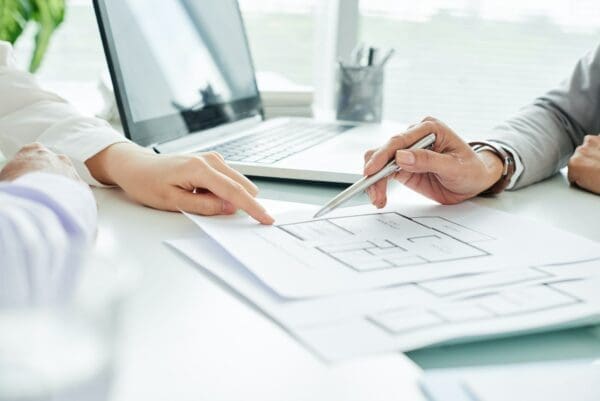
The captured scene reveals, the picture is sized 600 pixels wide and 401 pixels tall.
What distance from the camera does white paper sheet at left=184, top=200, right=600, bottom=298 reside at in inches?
20.9

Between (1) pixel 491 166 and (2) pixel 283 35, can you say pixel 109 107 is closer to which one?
(1) pixel 491 166

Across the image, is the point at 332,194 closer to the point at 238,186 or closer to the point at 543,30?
the point at 238,186

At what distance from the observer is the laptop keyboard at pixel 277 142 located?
3.18 ft

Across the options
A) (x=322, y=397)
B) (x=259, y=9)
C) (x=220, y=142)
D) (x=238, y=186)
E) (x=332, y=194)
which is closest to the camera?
(x=322, y=397)

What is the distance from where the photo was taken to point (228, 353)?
423 millimetres

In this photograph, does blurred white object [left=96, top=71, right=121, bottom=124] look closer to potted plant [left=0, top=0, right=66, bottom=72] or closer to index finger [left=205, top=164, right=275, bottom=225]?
potted plant [left=0, top=0, right=66, bottom=72]

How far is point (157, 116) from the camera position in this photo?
973mm

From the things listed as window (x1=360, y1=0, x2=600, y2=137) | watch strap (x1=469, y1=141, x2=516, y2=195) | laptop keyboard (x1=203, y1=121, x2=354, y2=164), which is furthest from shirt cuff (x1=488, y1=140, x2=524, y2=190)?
window (x1=360, y1=0, x2=600, y2=137)

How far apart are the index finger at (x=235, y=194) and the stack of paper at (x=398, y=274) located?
12mm

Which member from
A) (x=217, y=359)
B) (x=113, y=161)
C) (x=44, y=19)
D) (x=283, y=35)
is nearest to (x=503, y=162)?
(x=113, y=161)

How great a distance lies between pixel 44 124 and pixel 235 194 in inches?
13.0

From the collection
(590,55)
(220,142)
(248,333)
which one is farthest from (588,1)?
(248,333)

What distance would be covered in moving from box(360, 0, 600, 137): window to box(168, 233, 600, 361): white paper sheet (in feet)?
5.50

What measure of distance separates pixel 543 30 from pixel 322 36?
2.21 ft
